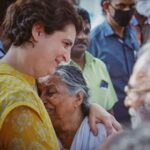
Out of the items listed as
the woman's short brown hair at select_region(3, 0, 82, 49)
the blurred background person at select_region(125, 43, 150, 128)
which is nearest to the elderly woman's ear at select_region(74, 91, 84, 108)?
the woman's short brown hair at select_region(3, 0, 82, 49)

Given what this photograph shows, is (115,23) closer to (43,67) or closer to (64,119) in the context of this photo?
(64,119)

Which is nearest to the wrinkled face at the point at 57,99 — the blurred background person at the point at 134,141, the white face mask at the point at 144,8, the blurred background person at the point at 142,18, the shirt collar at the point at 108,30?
the shirt collar at the point at 108,30

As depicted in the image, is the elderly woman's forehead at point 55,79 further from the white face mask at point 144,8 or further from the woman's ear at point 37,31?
the white face mask at point 144,8

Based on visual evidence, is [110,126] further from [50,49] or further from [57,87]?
[50,49]

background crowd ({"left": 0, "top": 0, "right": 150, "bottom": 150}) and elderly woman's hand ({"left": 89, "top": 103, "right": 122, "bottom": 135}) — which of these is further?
elderly woman's hand ({"left": 89, "top": 103, "right": 122, "bottom": 135})

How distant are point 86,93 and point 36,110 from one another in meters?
0.91

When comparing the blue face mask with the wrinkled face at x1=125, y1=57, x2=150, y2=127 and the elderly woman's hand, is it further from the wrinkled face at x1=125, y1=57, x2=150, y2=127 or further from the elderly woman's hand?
the wrinkled face at x1=125, y1=57, x2=150, y2=127

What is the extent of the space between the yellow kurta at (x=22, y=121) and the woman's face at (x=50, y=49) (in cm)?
18

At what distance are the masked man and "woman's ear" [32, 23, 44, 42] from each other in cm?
146

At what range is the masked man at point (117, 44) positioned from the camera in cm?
331

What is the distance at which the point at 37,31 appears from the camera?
1.74 meters

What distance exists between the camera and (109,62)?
3.32 m

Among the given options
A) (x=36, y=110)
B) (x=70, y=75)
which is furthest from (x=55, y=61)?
(x=70, y=75)

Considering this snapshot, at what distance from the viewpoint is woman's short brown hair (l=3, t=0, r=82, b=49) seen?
173 centimetres
